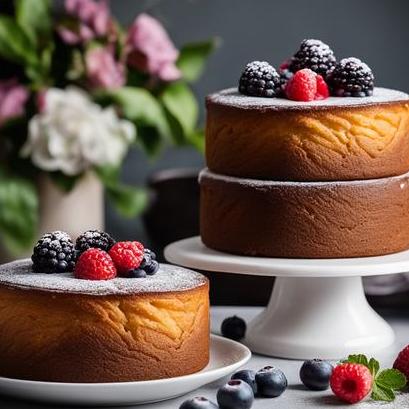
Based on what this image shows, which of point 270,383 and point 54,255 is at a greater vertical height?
point 54,255

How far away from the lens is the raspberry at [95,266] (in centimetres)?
202

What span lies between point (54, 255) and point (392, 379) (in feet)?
1.98

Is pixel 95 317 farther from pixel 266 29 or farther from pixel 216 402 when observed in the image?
pixel 266 29

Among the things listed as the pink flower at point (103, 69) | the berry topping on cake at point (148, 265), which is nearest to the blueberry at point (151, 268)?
the berry topping on cake at point (148, 265)

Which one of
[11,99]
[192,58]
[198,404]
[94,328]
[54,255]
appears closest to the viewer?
[198,404]

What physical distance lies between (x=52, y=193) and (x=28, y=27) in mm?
506

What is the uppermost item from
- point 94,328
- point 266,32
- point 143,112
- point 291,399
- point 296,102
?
point 266,32

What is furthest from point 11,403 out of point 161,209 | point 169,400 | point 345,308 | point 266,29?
point 266,29

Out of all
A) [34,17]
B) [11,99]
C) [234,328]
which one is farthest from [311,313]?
[34,17]

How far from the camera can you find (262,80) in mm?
2387

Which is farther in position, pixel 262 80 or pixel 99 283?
pixel 262 80

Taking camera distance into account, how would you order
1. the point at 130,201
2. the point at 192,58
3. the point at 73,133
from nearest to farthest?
the point at 73,133
the point at 192,58
the point at 130,201

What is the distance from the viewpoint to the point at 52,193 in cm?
370

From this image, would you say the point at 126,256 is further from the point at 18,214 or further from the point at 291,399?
the point at 18,214
